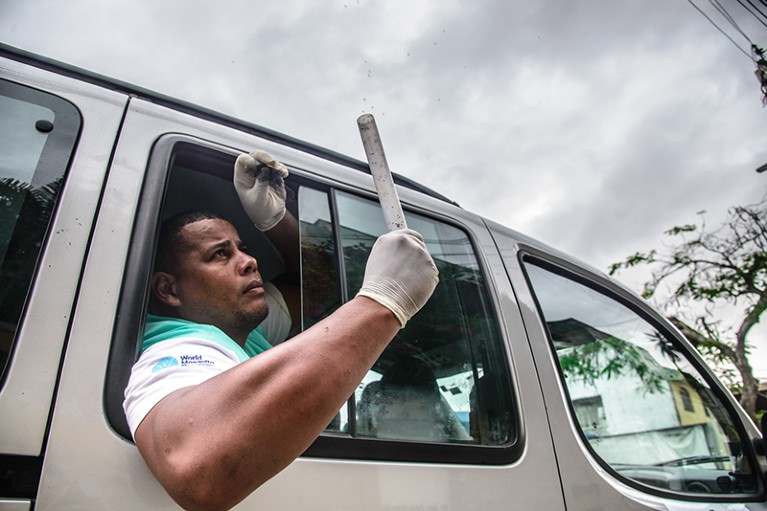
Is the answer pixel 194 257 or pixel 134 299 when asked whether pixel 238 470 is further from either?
pixel 194 257

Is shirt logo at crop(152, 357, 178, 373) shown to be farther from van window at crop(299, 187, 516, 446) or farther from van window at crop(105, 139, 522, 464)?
van window at crop(299, 187, 516, 446)

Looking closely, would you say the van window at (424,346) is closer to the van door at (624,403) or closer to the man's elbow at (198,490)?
the van door at (624,403)

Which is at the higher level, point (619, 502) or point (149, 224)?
point (149, 224)

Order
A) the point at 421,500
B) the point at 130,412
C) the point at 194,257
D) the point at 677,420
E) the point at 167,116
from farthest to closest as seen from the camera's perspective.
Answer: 1. the point at 677,420
2. the point at 194,257
3. the point at 167,116
4. the point at 421,500
5. the point at 130,412

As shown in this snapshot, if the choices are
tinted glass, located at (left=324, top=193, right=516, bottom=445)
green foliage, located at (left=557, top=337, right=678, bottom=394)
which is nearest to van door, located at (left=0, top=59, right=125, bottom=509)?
tinted glass, located at (left=324, top=193, right=516, bottom=445)

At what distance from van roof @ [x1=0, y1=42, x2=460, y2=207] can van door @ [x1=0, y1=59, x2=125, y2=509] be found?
0.11 m

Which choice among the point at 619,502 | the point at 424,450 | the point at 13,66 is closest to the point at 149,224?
the point at 13,66

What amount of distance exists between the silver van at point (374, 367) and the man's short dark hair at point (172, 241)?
16 cm

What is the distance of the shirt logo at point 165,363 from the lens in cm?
98

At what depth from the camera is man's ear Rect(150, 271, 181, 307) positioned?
1567 millimetres

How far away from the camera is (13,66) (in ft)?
3.67

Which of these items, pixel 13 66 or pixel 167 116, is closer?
pixel 13 66

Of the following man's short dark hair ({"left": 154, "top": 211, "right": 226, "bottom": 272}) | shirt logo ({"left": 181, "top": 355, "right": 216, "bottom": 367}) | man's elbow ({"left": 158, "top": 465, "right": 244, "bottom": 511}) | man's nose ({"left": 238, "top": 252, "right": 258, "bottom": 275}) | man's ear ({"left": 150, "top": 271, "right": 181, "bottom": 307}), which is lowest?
man's elbow ({"left": 158, "top": 465, "right": 244, "bottom": 511})

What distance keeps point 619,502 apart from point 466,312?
2.49ft
